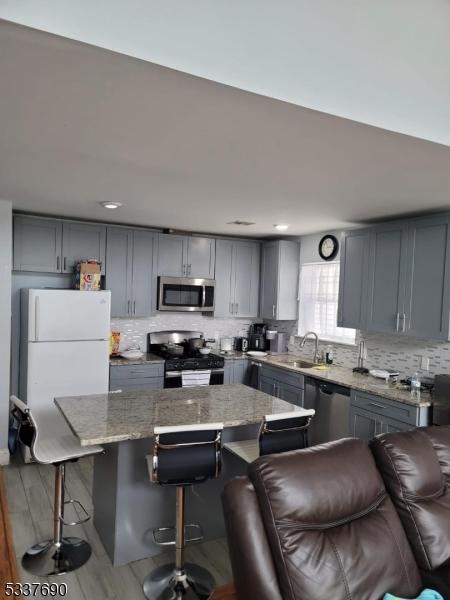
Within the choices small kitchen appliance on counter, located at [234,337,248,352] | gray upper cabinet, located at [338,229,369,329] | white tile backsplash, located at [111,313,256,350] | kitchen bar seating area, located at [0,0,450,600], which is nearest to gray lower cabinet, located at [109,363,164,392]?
kitchen bar seating area, located at [0,0,450,600]

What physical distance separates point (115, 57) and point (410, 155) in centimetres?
150

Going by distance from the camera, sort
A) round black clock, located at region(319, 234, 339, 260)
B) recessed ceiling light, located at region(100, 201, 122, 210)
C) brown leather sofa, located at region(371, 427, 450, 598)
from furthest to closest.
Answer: round black clock, located at region(319, 234, 339, 260), recessed ceiling light, located at region(100, 201, 122, 210), brown leather sofa, located at region(371, 427, 450, 598)

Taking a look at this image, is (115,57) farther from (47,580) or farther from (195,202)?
(47,580)

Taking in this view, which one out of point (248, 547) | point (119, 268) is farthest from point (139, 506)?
point (119, 268)

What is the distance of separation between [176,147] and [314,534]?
1816mm

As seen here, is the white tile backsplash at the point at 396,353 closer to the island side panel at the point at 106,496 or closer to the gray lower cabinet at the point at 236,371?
the gray lower cabinet at the point at 236,371

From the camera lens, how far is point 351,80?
5.78 feet

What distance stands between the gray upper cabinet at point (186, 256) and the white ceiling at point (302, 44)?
142 inches

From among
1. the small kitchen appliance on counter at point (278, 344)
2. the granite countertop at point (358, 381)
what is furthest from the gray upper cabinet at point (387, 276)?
the small kitchen appliance on counter at point (278, 344)

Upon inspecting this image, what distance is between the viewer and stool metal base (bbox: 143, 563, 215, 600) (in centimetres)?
233

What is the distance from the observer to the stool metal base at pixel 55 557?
2.52 m

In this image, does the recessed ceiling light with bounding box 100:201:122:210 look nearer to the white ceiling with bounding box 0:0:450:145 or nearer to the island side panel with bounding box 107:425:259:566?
the island side panel with bounding box 107:425:259:566

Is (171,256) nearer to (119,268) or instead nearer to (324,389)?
(119,268)

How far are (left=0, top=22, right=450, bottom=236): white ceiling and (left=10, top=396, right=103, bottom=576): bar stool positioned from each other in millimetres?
1473
